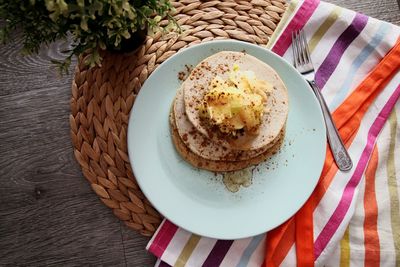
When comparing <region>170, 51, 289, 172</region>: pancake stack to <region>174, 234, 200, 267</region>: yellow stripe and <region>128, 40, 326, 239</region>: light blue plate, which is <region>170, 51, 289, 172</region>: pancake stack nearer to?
<region>128, 40, 326, 239</region>: light blue plate

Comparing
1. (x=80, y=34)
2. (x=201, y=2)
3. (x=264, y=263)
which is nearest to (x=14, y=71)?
(x=80, y=34)

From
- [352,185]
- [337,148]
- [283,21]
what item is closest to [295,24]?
[283,21]

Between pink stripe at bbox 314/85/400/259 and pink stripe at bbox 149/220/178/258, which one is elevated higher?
pink stripe at bbox 314/85/400/259

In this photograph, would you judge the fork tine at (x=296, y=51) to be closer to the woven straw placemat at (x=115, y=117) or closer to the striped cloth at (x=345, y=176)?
the striped cloth at (x=345, y=176)

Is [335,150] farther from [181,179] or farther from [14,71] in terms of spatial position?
[14,71]

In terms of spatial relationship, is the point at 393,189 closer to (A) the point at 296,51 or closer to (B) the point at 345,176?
(B) the point at 345,176

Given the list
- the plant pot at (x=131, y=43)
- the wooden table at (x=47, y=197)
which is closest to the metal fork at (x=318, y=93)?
the plant pot at (x=131, y=43)

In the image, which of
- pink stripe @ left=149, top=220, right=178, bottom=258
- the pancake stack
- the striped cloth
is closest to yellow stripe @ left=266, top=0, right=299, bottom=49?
the striped cloth
